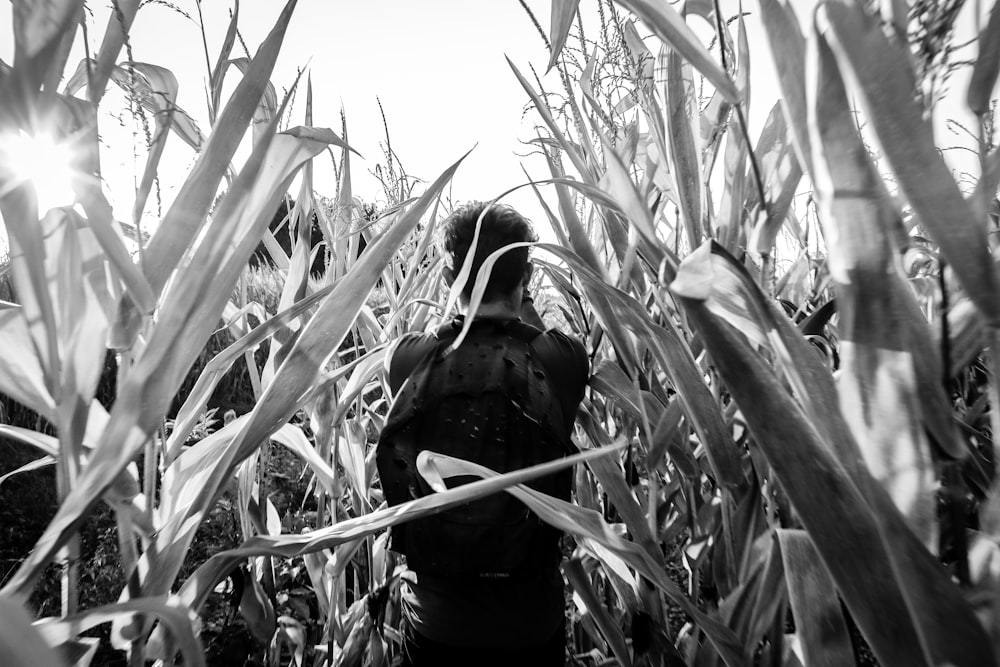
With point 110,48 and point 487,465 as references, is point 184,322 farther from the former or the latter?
point 487,465

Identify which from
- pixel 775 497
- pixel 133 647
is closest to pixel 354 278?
pixel 133 647

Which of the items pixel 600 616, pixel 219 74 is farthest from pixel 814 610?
pixel 219 74

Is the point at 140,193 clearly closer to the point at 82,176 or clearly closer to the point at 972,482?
the point at 82,176

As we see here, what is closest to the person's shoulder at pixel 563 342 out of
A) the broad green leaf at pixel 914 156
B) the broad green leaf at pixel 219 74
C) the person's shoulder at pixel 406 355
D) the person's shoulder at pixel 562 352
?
the person's shoulder at pixel 562 352

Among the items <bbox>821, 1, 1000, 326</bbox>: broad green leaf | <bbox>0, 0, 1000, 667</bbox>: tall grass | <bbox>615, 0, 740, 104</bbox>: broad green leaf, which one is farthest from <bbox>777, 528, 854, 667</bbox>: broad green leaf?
<bbox>615, 0, 740, 104</bbox>: broad green leaf

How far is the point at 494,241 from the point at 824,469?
2.06 ft

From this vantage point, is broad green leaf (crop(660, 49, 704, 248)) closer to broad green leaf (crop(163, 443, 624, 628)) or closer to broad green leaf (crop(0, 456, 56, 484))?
broad green leaf (crop(163, 443, 624, 628))

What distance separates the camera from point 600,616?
1.72ft

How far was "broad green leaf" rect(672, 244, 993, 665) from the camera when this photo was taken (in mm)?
181

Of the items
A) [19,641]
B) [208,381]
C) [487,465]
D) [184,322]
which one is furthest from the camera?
[487,465]

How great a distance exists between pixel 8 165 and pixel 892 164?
339 millimetres

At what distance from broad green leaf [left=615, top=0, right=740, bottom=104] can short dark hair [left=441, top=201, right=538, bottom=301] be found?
1.60ft

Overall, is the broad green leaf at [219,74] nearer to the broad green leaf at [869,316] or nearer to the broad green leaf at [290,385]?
the broad green leaf at [290,385]

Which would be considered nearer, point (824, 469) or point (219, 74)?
point (824, 469)
